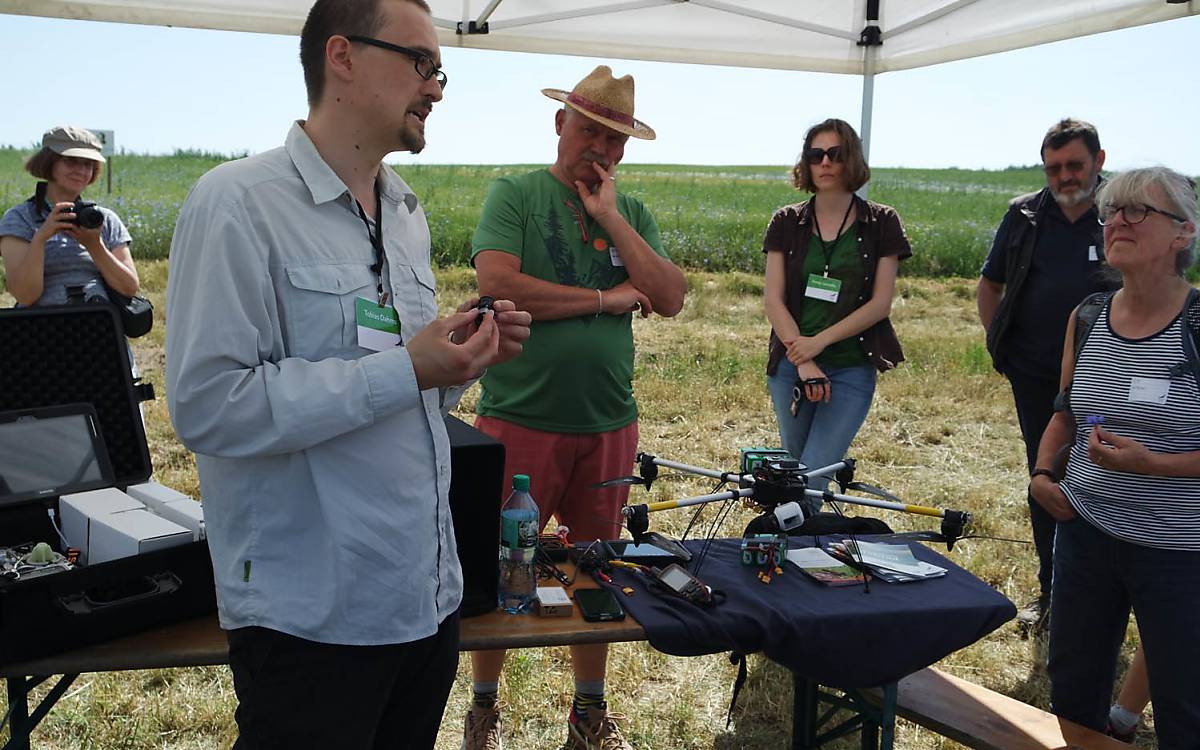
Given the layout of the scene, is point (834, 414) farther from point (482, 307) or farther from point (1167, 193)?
point (482, 307)

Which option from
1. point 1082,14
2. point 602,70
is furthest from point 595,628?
point 1082,14

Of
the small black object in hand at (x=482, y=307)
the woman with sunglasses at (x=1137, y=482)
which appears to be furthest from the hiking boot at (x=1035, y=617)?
the small black object in hand at (x=482, y=307)

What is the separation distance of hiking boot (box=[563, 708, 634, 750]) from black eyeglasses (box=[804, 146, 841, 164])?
87.4 inches

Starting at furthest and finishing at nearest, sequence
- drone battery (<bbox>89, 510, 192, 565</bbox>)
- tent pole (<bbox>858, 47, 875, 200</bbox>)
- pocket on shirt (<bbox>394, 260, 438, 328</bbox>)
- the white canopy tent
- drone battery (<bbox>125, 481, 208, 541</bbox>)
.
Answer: tent pole (<bbox>858, 47, 875, 200</bbox>) → the white canopy tent → drone battery (<bbox>125, 481, 208, 541</bbox>) → drone battery (<bbox>89, 510, 192, 565</bbox>) → pocket on shirt (<bbox>394, 260, 438, 328</bbox>)

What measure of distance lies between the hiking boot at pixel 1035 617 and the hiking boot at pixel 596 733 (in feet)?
6.33

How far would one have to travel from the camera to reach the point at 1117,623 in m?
2.51

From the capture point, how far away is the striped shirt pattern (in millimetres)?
2365

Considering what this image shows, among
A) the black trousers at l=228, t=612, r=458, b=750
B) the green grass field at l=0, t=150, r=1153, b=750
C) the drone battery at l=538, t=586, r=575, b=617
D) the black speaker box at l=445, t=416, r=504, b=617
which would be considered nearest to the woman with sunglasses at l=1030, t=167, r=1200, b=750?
the green grass field at l=0, t=150, r=1153, b=750

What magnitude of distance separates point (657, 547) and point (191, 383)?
4.97 feet

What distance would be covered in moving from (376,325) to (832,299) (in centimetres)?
253

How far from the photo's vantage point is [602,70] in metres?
2.84

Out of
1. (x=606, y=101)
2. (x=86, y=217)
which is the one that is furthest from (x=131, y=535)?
(x=86, y=217)

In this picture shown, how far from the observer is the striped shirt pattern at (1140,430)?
2365mm

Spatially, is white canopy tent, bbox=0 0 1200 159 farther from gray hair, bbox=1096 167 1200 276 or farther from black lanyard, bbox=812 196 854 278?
gray hair, bbox=1096 167 1200 276
